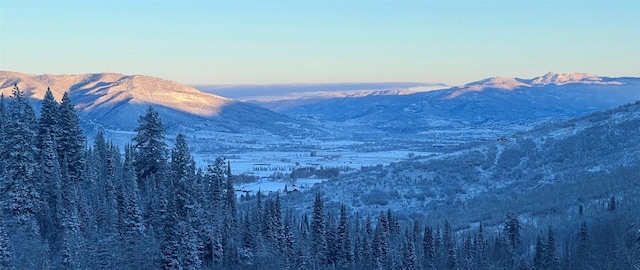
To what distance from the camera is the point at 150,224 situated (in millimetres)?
47969

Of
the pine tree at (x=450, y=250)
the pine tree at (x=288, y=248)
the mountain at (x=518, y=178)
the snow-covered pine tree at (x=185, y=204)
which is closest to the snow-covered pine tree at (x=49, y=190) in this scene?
the snow-covered pine tree at (x=185, y=204)

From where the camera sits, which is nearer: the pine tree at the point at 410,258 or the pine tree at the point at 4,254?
the pine tree at the point at 4,254

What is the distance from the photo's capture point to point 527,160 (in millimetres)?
126500

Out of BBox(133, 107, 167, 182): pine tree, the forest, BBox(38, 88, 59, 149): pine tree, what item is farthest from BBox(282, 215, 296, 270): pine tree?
BBox(38, 88, 59, 149): pine tree

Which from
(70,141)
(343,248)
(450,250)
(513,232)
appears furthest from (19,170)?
(513,232)

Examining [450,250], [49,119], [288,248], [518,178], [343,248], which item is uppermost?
[49,119]

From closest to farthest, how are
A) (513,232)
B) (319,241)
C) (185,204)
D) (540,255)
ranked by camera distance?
(185,204)
(319,241)
(540,255)
(513,232)

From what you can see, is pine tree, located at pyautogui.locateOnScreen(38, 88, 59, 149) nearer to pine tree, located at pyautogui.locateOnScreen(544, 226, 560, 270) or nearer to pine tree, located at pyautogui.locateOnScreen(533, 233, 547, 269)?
pine tree, located at pyautogui.locateOnScreen(533, 233, 547, 269)

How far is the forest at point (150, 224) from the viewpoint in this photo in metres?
44.0

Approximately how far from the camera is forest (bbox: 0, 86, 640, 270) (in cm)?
4397

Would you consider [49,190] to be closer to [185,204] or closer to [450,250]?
[185,204]

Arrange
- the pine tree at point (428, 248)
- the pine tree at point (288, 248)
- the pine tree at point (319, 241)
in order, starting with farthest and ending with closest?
the pine tree at point (428, 248) → the pine tree at point (319, 241) → the pine tree at point (288, 248)

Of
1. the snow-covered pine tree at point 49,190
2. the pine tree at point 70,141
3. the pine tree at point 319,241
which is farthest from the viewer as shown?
the pine tree at point 319,241

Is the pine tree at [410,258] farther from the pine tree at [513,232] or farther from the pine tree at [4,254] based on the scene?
the pine tree at [4,254]
